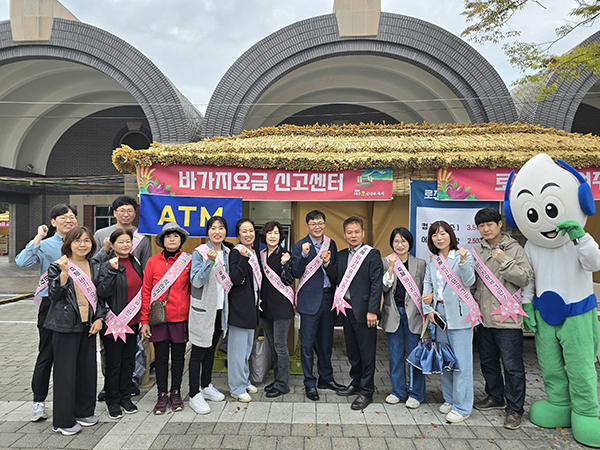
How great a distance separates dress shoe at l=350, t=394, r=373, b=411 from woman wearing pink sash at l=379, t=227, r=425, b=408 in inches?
8.7

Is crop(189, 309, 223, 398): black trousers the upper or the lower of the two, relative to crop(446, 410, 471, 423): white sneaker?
upper

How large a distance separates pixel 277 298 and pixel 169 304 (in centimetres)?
112

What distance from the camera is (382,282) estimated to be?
3842mm

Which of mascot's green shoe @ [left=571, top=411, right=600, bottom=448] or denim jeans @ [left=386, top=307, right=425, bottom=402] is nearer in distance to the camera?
mascot's green shoe @ [left=571, top=411, right=600, bottom=448]

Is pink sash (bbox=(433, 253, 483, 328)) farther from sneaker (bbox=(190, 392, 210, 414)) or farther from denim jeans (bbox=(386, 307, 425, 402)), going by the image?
sneaker (bbox=(190, 392, 210, 414))

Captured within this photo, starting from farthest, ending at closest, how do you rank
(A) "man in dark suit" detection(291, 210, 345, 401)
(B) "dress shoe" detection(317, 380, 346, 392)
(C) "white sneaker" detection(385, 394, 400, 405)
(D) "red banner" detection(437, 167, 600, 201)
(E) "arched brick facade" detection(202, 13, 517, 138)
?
(E) "arched brick facade" detection(202, 13, 517, 138), (D) "red banner" detection(437, 167, 600, 201), (B) "dress shoe" detection(317, 380, 346, 392), (A) "man in dark suit" detection(291, 210, 345, 401), (C) "white sneaker" detection(385, 394, 400, 405)

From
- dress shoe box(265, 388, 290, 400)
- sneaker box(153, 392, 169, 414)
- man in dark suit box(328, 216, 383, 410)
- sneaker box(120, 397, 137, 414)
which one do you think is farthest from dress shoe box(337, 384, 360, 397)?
sneaker box(120, 397, 137, 414)

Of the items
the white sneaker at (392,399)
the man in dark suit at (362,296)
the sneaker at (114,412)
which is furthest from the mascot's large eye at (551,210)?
the sneaker at (114,412)

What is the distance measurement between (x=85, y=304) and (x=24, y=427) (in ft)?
4.46

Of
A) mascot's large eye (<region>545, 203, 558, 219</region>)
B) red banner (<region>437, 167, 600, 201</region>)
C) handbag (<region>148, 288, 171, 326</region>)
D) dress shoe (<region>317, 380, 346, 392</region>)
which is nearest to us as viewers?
mascot's large eye (<region>545, 203, 558, 219</region>)

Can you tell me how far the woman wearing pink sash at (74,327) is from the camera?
3223 mm

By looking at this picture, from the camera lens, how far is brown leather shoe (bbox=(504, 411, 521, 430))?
342 cm

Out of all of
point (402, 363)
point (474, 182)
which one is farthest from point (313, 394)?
point (474, 182)

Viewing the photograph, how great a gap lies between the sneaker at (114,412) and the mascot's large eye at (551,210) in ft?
14.9
